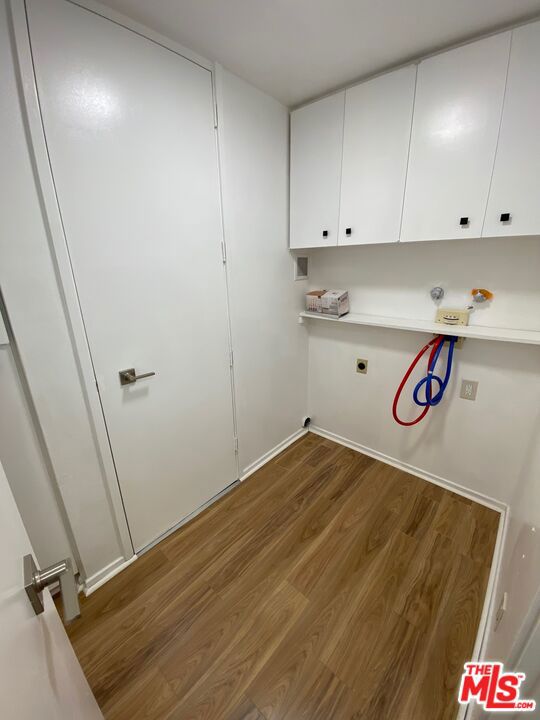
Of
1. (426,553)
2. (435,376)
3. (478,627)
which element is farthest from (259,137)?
(478,627)

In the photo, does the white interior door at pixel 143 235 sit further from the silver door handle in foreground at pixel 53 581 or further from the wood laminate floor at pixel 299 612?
the silver door handle in foreground at pixel 53 581

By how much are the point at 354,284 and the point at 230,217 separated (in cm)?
107

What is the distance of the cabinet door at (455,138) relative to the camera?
52.1 inches

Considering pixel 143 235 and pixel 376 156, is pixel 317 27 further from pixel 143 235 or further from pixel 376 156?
pixel 143 235

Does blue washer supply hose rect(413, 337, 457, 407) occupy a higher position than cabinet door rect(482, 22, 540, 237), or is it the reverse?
cabinet door rect(482, 22, 540, 237)

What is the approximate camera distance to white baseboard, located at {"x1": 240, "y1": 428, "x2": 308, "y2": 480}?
7.31ft

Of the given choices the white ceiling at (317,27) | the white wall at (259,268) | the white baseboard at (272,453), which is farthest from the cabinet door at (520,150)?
the white baseboard at (272,453)

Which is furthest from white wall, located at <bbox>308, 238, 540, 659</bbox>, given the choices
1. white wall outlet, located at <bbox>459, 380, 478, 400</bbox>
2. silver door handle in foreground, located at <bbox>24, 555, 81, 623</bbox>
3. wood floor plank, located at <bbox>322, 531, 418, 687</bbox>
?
silver door handle in foreground, located at <bbox>24, 555, 81, 623</bbox>

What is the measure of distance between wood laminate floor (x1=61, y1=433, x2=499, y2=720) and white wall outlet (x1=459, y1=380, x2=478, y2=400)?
70 cm

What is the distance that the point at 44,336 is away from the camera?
3.79ft

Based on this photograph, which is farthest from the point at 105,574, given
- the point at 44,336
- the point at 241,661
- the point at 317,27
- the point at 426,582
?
the point at 317,27

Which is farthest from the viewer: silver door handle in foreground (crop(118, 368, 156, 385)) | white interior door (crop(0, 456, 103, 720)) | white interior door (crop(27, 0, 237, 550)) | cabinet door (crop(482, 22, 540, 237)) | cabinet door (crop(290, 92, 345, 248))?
cabinet door (crop(290, 92, 345, 248))

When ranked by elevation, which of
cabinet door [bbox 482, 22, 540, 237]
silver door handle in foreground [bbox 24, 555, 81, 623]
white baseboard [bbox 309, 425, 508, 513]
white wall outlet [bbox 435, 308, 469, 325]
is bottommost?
white baseboard [bbox 309, 425, 508, 513]

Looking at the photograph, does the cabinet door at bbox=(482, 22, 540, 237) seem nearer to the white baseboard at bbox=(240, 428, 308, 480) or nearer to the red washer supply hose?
the red washer supply hose
